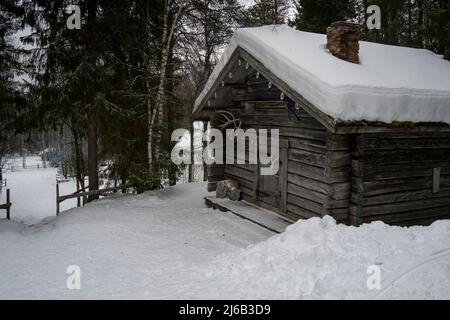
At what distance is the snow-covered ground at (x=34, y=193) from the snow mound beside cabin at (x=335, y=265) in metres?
16.0

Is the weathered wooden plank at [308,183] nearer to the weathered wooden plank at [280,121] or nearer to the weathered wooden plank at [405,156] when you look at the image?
the weathered wooden plank at [405,156]

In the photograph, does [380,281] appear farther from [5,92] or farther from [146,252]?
[5,92]

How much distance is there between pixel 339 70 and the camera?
7.53 m

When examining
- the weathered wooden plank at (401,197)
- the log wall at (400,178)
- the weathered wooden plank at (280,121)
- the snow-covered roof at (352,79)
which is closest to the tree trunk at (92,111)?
the snow-covered roof at (352,79)

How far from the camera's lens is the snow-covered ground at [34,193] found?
2273 centimetres

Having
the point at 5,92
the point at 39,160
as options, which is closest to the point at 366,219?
the point at 5,92

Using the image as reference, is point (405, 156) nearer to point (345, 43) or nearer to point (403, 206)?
point (403, 206)

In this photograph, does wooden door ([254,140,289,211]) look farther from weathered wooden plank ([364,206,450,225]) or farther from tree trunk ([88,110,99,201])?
tree trunk ([88,110,99,201])

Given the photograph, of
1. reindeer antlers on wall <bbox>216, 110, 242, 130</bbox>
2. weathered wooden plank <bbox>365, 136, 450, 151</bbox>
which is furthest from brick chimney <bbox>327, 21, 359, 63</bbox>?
reindeer antlers on wall <bbox>216, 110, 242, 130</bbox>

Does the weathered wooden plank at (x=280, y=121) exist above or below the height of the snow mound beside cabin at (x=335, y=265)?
above

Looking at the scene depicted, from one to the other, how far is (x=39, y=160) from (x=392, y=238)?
70.3 m

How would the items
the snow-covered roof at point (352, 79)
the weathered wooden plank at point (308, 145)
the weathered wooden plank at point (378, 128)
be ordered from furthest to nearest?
the weathered wooden plank at point (308, 145) < the snow-covered roof at point (352, 79) < the weathered wooden plank at point (378, 128)

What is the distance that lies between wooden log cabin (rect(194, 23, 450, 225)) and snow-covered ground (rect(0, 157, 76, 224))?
48.7 ft

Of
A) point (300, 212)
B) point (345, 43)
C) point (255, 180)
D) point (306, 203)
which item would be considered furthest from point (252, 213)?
point (345, 43)
